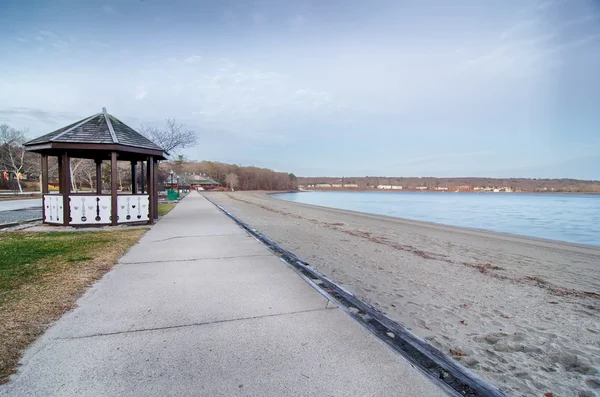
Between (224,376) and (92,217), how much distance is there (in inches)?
437

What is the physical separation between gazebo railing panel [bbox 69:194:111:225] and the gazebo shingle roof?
6.51ft

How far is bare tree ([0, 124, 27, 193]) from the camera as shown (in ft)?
130

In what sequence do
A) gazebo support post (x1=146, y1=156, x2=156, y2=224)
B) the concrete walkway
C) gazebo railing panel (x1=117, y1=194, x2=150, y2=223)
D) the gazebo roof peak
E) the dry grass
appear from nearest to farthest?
1. the concrete walkway
2. the dry grass
3. the gazebo roof peak
4. gazebo railing panel (x1=117, y1=194, x2=150, y2=223)
5. gazebo support post (x1=146, y1=156, x2=156, y2=224)

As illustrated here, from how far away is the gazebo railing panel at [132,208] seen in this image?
38.7ft

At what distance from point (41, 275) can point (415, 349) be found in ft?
17.9

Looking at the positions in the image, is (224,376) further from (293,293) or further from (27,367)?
(293,293)

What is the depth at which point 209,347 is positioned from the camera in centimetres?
287

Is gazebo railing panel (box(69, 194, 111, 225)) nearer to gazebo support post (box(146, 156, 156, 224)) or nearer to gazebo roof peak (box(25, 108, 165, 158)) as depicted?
gazebo support post (box(146, 156, 156, 224))

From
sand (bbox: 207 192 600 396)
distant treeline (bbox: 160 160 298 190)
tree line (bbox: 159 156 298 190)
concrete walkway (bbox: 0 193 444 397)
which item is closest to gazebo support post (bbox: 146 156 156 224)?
sand (bbox: 207 192 600 396)

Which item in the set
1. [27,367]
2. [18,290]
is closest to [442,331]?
[27,367]

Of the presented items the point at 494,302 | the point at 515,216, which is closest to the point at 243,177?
the point at 515,216

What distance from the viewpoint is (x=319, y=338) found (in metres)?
3.06

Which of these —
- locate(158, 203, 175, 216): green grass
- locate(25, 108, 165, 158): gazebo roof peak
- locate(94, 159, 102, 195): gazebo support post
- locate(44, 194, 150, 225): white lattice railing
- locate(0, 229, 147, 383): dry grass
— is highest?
locate(25, 108, 165, 158): gazebo roof peak

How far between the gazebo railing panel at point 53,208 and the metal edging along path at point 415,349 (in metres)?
10.6
